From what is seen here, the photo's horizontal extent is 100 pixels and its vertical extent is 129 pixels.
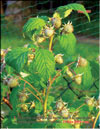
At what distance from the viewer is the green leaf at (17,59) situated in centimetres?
109

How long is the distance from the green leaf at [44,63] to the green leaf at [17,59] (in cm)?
6

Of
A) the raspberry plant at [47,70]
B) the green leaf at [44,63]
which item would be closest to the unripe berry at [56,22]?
the raspberry plant at [47,70]

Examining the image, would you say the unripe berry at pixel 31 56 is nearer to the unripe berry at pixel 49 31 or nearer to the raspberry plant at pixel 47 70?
the raspberry plant at pixel 47 70

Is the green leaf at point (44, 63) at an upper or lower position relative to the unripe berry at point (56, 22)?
lower

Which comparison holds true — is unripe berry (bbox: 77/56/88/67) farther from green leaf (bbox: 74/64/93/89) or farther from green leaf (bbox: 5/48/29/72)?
green leaf (bbox: 5/48/29/72)

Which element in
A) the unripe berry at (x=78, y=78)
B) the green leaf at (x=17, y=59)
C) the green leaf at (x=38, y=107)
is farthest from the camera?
the green leaf at (x=38, y=107)

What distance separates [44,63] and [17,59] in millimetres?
125

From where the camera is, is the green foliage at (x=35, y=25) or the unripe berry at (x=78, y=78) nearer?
the green foliage at (x=35, y=25)

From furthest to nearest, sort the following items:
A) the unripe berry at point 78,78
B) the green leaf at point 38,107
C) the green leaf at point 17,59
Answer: the green leaf at point 38,107 → the unripe berry at point 78,78 → the green leaf at point 17,59

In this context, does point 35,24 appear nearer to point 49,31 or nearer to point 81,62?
point 49,31

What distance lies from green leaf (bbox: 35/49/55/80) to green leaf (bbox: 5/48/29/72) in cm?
6

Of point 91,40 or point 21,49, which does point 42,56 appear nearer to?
point 21,49

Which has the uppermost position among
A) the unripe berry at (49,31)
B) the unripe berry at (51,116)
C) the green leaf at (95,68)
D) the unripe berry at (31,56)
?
the unripe berry at (49,31)

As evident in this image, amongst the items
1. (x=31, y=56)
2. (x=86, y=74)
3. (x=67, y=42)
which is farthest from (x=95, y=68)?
(x=31, y=56)
